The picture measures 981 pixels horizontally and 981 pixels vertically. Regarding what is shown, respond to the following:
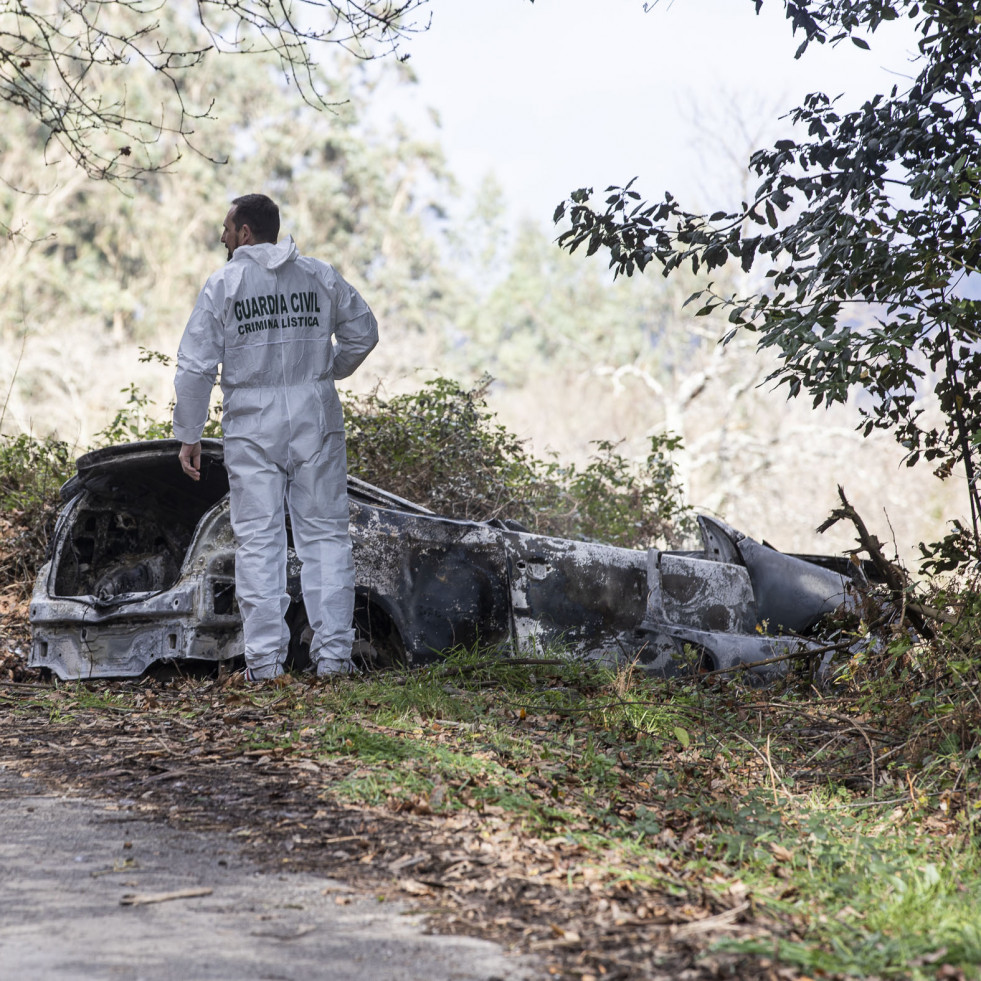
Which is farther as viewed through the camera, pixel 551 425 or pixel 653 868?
pixel 551 425

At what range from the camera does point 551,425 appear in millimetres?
32500

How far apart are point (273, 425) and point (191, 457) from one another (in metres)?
0.44

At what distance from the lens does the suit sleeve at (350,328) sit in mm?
5508

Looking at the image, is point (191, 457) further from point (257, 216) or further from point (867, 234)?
point (867, 234)

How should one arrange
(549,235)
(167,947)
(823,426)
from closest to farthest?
(167,947) < (823,426) < (549,235)

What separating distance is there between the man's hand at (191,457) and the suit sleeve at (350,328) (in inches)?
32.8

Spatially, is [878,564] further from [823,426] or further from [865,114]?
[823,426]

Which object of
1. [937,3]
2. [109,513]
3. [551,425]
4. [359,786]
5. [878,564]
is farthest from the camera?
[551,425]

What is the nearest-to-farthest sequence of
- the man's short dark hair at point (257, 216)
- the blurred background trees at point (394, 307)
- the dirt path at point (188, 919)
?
the dirt path at point (188, 919) → the man's short dark hair at point (257, 216) → the blurred background trees at point (394, 307)

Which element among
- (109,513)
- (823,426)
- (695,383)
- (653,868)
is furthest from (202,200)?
(653,868)

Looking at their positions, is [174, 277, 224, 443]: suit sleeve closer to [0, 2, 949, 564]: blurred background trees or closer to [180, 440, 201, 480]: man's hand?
[180, 440, 201, 480]: man's hand

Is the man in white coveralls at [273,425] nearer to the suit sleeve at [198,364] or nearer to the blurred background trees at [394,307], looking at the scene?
the suit sleeve at [198,364]

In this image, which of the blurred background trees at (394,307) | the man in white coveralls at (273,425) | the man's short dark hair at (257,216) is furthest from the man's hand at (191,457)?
the blurred background trees at (394,307)

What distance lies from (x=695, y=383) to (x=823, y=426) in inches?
120
